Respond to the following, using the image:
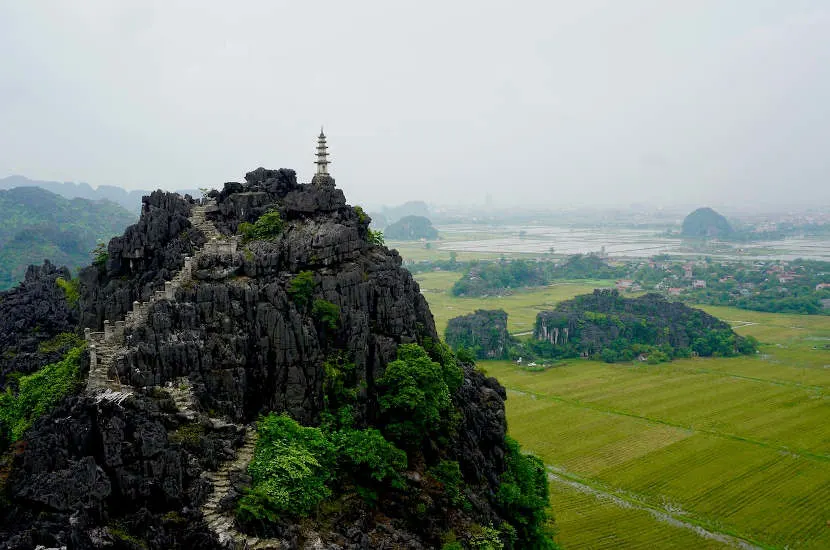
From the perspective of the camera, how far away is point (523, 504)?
3453 centimetres

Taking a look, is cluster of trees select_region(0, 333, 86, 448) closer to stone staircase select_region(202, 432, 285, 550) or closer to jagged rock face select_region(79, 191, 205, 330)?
jagged rock face select_region(79, 191, 205, 330)

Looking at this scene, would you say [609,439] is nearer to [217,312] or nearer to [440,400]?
[440,400]

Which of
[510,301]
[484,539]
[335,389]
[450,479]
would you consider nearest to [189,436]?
[335,389]

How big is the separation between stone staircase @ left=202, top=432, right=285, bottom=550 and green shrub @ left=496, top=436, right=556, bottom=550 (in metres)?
14.7

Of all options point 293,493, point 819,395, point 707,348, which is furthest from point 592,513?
point 707,348

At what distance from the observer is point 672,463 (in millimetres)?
53906

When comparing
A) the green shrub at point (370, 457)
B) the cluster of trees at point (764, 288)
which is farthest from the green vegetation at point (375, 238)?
the cluster of trees at point (764, 288)

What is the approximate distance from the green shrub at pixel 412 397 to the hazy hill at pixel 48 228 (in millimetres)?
101561

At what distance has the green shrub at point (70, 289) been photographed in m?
44.8

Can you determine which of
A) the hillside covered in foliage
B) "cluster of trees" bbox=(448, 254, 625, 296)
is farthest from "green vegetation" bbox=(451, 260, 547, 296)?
the hillside covered in foliage

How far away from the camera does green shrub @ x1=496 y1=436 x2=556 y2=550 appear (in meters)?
34.4

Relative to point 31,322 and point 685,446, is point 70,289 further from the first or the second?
point 685,446

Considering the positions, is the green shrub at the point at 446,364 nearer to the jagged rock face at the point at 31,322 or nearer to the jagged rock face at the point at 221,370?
the jagged rock face at the point at 221,370

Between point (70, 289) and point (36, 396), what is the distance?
61.8 ft
